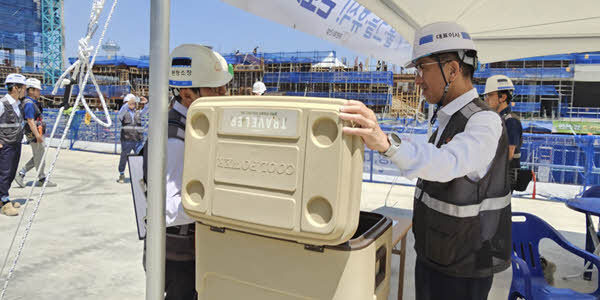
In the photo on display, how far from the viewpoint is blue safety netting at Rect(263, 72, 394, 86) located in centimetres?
4817

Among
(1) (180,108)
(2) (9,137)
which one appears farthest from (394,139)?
(2) (9,137)

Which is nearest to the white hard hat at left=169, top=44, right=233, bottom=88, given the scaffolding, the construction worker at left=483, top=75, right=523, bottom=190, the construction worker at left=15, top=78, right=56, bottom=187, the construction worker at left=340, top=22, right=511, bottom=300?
the construction worker at left=340, top=22, right=511, bottom=300

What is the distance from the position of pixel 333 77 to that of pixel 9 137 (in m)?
45.8

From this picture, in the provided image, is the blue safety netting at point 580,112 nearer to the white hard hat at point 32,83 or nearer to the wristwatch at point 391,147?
the white hard hat at point 32,83

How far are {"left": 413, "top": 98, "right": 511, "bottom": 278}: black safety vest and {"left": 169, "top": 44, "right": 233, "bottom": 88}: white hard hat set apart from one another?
3.35ft

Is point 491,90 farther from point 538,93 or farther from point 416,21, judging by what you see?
point 538,93

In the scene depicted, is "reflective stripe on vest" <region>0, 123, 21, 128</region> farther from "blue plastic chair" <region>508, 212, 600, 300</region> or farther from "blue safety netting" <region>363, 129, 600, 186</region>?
"blue safety netting" <region>363, 129, 600, 186</region>

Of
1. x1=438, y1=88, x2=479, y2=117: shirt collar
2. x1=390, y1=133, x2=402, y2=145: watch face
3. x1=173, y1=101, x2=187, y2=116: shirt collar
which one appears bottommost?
x1=390, y1=133, x2=402, y2=145: watch face

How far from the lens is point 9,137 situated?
5254mm

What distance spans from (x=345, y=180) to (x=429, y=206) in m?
0.84

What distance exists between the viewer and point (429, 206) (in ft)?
5.14

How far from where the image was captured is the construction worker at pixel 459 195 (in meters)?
1.46

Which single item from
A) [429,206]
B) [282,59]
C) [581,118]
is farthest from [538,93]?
[429,206]

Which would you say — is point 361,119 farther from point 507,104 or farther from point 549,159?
point 549,159
